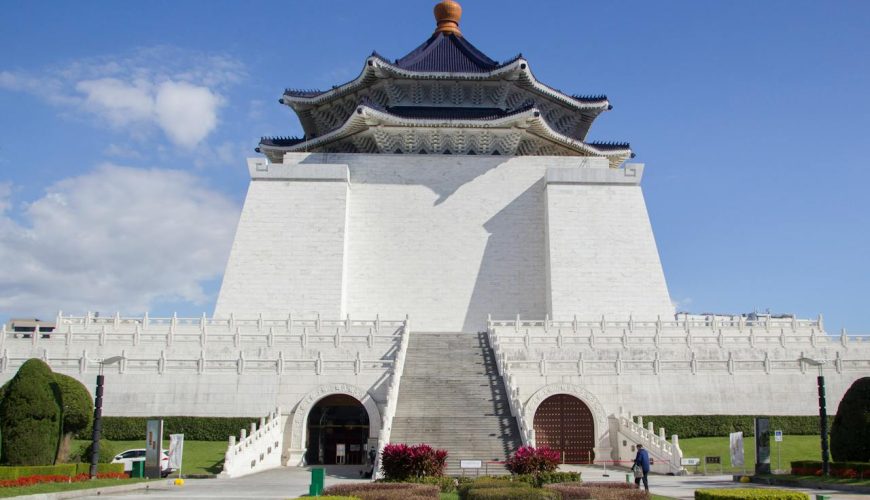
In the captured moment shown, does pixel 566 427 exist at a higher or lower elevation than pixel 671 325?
lower

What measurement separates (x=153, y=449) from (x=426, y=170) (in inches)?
932

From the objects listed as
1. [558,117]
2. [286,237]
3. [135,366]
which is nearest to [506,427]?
[135,366]

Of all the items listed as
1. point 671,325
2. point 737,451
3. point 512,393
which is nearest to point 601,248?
point 671,325

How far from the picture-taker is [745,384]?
2617 centimetres

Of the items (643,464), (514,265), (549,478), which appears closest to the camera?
(549,478)

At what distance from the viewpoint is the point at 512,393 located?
23.5m

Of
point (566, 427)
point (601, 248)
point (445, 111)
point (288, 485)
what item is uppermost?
point (445, 111)

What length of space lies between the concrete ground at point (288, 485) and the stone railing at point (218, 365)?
322 cm

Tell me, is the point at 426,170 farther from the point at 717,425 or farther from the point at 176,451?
the point at 176,451

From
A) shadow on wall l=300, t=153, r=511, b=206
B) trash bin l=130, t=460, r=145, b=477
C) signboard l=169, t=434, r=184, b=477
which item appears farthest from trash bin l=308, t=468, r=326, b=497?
shadow on wall l=300, t=153, r=511, b=206

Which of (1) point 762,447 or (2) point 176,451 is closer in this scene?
(1) point 762,447

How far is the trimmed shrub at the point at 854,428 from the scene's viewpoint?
18047mm

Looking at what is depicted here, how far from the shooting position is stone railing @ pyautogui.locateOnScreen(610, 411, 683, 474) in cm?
2162

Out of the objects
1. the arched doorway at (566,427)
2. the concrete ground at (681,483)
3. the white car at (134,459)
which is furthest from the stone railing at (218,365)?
the concrete ground at (681,483)
